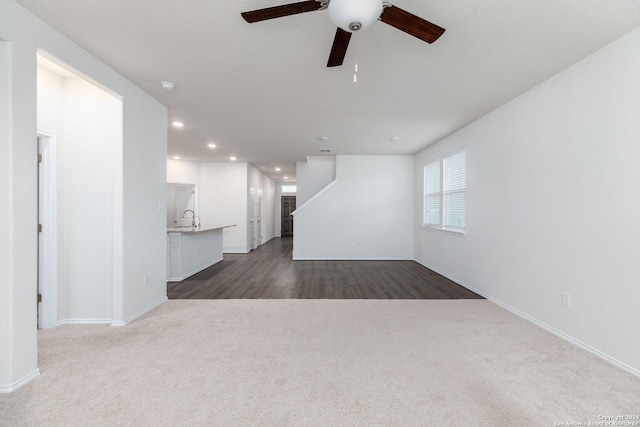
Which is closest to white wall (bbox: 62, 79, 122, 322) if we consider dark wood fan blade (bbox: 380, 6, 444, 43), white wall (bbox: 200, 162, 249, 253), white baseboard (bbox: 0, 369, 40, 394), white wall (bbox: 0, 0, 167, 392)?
white wall (bbox: 0, 0, 167, 392)

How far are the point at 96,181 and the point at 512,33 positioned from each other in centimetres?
407

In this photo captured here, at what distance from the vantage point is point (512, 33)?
2.15m

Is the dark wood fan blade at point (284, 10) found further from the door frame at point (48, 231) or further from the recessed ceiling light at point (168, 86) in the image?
the door frame at point (48, 231)

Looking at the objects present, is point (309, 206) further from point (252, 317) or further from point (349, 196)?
point (252, 317)

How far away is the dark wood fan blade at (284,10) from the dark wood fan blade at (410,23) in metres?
0.38

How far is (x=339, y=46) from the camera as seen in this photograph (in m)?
1.83

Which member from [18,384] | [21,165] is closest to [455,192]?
[21,165]

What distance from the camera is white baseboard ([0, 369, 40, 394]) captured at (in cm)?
188

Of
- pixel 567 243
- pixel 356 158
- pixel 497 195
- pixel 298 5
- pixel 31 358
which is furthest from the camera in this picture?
pixel 356 158

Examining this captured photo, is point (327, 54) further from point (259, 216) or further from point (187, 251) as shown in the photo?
point (259, 216)

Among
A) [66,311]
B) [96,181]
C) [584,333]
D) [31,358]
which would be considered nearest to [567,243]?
[584,333]

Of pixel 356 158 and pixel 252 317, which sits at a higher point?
pixel 356 158

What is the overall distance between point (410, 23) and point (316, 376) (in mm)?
2387

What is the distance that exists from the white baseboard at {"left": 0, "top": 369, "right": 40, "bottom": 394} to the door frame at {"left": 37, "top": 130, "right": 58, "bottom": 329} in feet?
3.69
